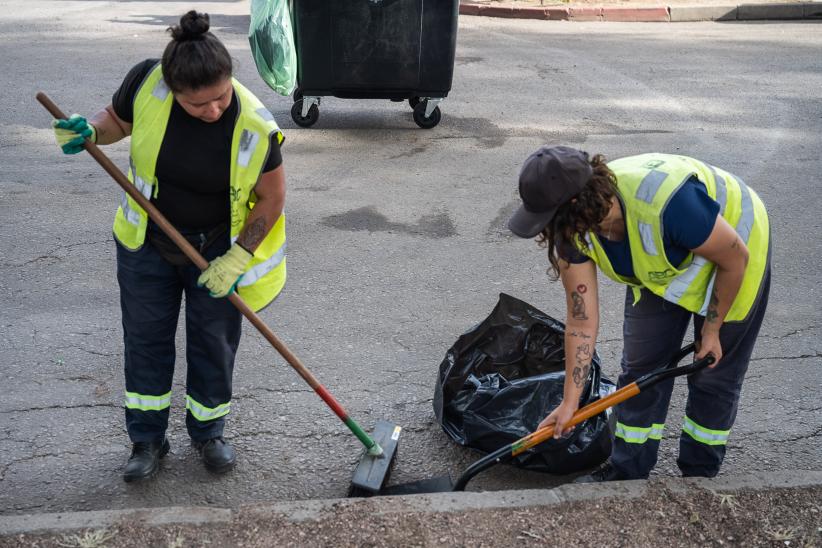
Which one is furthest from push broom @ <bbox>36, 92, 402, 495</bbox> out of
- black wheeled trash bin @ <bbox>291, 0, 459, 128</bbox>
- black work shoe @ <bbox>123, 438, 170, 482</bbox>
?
black wheeled trash bin @ <bbox>291, 0, 459, 128</bbox>

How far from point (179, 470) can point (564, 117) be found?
5.45 meters

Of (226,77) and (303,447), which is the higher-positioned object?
(226,77)

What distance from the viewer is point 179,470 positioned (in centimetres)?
336

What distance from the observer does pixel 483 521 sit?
2848 millimetres

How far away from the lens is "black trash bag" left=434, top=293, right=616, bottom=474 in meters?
3.31

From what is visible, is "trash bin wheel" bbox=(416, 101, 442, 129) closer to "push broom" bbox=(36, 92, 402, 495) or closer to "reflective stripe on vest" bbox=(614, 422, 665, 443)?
"push broom" bbox=(36, 92, 402, 495)

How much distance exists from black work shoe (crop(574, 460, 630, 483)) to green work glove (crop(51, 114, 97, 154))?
83.5 inches

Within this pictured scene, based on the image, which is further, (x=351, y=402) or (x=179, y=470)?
(x=351, y=402)

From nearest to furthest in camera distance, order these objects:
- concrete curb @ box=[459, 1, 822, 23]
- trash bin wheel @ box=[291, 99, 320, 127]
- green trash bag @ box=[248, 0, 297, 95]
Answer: green trash bag @ box=[248, 0, 297, 95] < trash bin wheel @ box=[291, 99, 320, 127] < concrete curb @ box=[459, 1, 822, 23]

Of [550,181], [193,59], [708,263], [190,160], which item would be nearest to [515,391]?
[708,263]

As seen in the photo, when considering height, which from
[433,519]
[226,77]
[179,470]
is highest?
[226,77]

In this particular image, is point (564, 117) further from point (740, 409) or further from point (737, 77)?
point (740, 409)

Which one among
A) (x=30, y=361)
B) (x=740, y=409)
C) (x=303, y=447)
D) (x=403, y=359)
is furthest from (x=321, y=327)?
(x=740, y=409)

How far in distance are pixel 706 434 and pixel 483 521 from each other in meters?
0.88
